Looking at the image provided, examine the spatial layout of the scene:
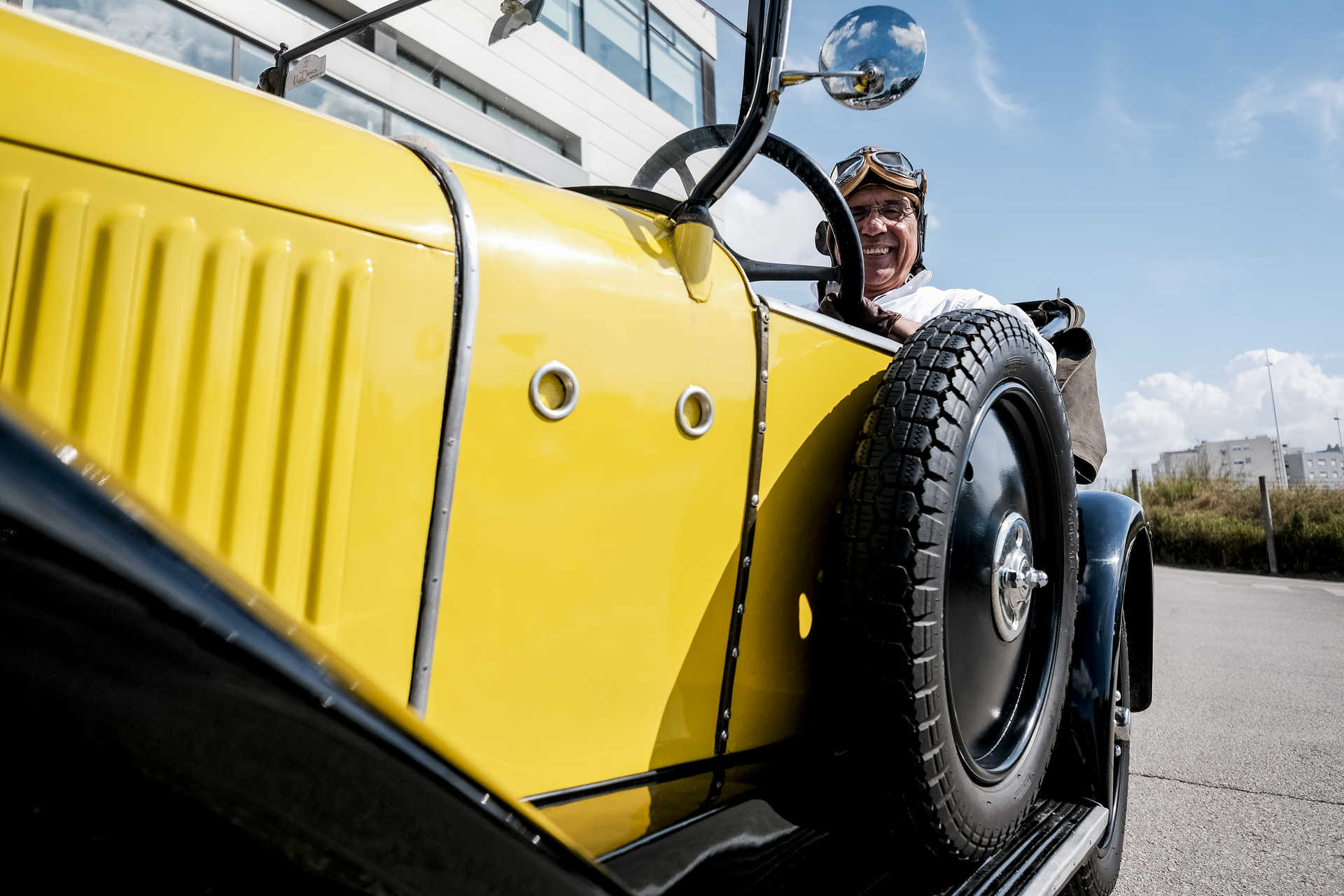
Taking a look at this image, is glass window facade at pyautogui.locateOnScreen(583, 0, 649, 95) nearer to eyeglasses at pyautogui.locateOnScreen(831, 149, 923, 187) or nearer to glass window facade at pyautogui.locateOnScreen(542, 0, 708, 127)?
glass window facade at pyautogui.locateOnScreen(542, 0, 708, 127)

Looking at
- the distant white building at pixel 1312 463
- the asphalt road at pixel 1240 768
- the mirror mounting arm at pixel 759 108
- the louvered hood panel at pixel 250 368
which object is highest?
the distant white building at pixel 1312 463

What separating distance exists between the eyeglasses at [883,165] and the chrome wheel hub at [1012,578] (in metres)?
1.60

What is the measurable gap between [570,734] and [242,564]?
451 mm

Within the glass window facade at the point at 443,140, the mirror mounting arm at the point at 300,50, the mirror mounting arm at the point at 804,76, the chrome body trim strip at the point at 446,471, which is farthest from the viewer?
the mirror mounting arm at the point at 300,50

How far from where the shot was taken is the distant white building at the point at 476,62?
161 centimetres

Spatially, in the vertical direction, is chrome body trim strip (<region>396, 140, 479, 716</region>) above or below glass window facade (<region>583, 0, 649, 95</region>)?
below

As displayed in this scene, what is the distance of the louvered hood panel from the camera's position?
0.73m

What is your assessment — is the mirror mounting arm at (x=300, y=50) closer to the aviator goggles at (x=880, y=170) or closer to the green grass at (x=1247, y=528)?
the aviator goggles at (x=880, y=170)

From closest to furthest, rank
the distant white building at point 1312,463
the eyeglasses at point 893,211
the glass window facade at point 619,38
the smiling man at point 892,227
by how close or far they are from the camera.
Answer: the glass window facade at point 619,38 < the smiling man at point 892,227 < the eyeglasses at point 893,211 < the distant white building at point 1312,463

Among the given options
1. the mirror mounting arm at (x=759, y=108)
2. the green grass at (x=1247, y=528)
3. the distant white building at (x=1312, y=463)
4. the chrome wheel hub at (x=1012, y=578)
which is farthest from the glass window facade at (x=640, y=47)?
the distant white building at (x=1312, y=463)

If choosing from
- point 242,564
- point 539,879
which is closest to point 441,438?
point 242,564

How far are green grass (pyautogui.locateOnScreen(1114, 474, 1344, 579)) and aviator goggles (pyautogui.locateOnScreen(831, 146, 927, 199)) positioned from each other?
14970mm

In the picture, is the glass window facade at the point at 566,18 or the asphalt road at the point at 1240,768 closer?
the glass window facade at the point at 566,18

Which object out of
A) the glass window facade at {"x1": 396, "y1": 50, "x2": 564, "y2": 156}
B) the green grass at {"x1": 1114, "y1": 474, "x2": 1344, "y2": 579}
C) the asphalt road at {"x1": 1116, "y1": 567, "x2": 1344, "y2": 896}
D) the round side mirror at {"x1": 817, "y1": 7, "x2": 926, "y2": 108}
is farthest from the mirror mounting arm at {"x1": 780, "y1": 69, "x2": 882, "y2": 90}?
the green grass at {"x1": 1114, "y1": 474, "x2": 1344, "y2": 579}
